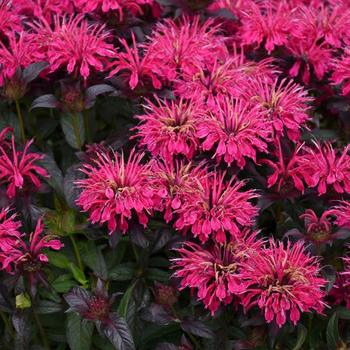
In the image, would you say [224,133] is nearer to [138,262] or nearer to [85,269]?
[138,262]

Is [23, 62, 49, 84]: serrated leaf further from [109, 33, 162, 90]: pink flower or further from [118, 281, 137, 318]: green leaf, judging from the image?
[118, 281, 137, 318]: green leaf

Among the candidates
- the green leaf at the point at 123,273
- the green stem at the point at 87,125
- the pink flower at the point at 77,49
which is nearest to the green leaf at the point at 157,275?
the green leaf at the point at 123,273

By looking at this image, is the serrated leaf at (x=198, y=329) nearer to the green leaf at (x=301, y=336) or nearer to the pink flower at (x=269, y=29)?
the green leaf at (x=301, y=336)

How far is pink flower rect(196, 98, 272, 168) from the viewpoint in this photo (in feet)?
5.13

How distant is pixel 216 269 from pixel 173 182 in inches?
8.6

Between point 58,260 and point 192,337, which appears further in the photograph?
point 58,260

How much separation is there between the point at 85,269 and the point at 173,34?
658 mm

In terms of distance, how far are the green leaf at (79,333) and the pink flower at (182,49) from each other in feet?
2.04

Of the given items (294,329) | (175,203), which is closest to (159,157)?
(175,203)

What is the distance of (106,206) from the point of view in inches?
59.6

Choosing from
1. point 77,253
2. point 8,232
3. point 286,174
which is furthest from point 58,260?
point 286,174

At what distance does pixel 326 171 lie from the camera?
5.33 ft

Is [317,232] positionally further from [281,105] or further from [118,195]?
[118,195]

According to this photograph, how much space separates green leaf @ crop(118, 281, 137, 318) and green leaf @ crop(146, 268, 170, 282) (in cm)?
5
